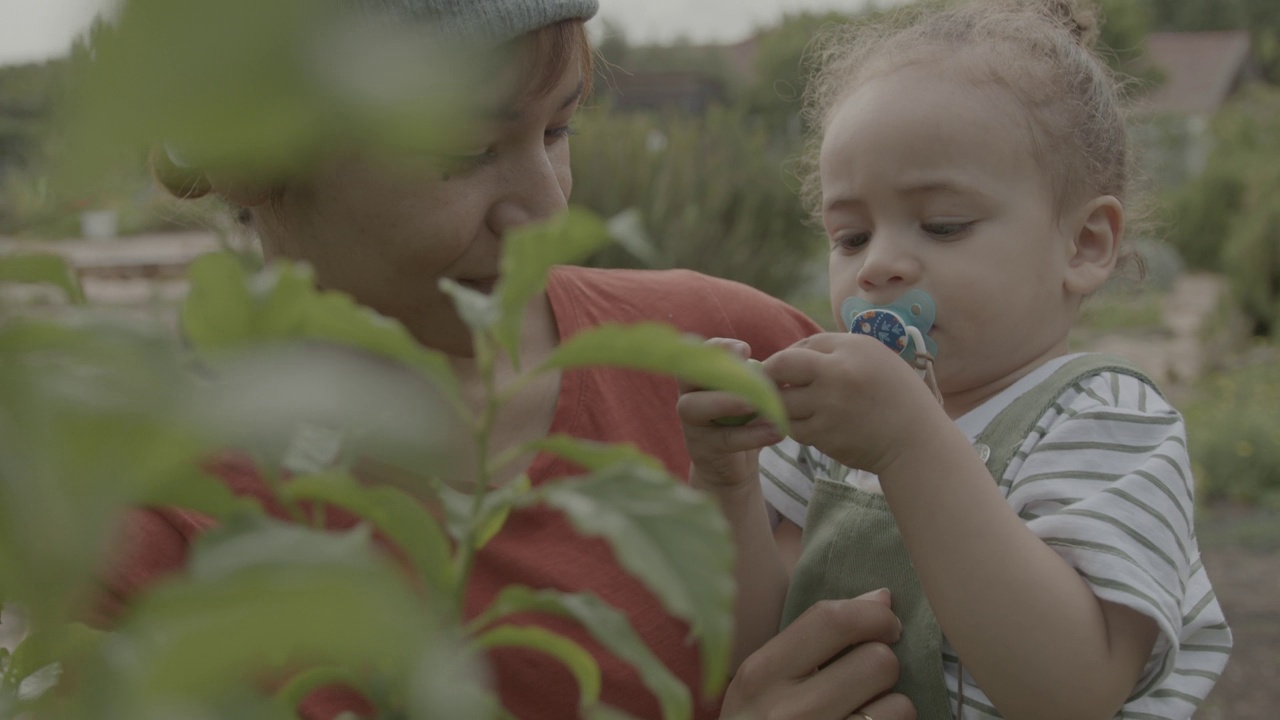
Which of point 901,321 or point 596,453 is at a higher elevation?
point 596,453

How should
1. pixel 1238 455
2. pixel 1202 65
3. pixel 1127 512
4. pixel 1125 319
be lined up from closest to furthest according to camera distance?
pixel 1127 512 → pixel 1238 455 → pixel 1125 319 → pixel 1202 65

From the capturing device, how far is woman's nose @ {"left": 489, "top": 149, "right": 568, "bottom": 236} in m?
1.50

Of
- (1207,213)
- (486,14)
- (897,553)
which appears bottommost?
(1207,213)

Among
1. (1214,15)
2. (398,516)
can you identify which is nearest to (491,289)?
(398,516)

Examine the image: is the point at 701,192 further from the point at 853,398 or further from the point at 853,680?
the point at 853,398

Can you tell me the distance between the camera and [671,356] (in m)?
0.47

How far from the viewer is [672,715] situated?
0.49 meters

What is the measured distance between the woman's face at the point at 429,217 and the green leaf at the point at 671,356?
3.11 ft

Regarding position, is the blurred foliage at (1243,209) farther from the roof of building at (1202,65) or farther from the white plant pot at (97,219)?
the roof of building at (1202,65)

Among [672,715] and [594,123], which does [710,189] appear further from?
[672,715]

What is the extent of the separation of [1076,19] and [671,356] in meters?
1.78

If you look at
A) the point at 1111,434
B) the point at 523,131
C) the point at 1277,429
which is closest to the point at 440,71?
the point at 523,131

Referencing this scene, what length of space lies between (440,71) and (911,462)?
1124mm

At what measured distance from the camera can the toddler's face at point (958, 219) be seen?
1.57m
